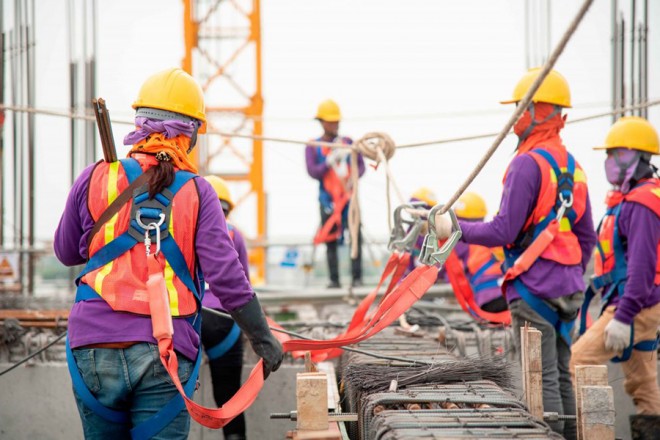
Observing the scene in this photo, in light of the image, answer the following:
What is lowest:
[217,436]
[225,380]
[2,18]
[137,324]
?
[217,436]

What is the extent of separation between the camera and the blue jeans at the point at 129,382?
385 cm

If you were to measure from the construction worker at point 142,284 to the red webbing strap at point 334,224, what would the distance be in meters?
7.40

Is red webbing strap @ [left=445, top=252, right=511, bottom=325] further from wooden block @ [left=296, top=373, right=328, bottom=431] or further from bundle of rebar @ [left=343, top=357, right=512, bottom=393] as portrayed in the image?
wooden block @ [left=296, top=373, right=328, bottom=431]

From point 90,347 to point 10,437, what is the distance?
13.3ft

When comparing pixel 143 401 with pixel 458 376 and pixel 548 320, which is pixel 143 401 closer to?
pixel 458 376

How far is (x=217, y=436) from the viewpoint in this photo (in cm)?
745

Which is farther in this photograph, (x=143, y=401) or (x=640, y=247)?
(x=640, y=247)

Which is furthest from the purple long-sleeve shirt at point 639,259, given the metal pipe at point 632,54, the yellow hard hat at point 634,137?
the metal pipe at point 632,54

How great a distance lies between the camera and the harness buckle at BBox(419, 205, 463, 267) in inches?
204

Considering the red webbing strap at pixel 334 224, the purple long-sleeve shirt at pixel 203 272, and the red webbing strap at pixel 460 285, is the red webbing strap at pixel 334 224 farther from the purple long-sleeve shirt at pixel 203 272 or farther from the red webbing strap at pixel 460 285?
the purple long-sleeve shirt at pixel 203 272

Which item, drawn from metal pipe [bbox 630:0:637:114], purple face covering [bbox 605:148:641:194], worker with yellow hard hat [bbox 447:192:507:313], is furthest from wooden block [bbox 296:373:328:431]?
metal pipe [bbox 630:0:637:114]

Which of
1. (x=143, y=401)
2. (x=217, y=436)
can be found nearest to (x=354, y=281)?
(x=217, y=436)

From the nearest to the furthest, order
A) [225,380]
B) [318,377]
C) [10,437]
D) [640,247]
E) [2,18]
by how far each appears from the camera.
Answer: [318,377] < [640,247] < [225,380] < [10,437] < [2,18]

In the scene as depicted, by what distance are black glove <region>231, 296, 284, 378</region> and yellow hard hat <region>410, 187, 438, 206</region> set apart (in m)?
6.52
